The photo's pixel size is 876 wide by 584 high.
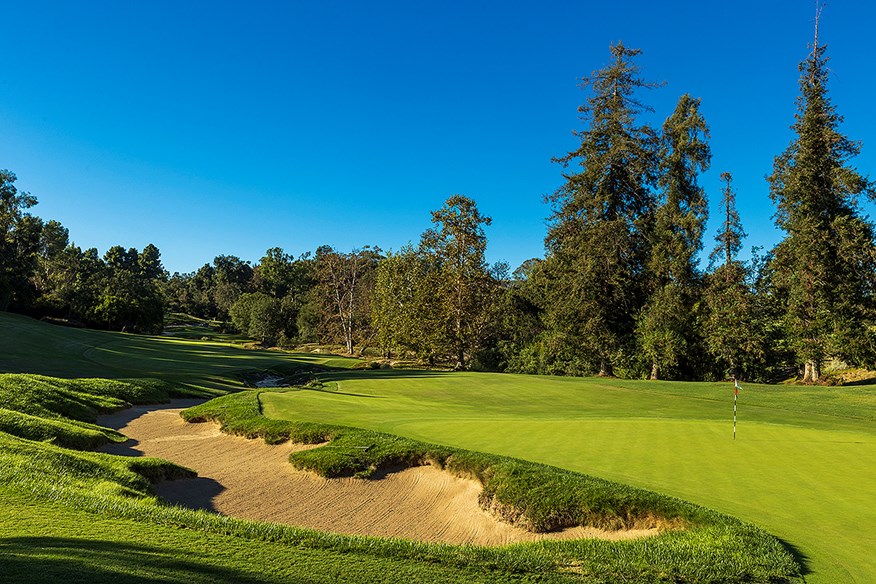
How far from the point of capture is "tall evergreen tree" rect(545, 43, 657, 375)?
1467 inches

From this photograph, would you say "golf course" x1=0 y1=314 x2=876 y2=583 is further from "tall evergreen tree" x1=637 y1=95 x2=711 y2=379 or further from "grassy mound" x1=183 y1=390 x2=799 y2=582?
"tall evergreen tree" x1=637 y1=95 x2=711 y2=379

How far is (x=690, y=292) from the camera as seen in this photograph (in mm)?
34375

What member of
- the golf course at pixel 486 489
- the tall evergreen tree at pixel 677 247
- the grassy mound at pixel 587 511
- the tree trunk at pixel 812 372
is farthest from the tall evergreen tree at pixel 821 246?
the grassy mound at pixel 587 511

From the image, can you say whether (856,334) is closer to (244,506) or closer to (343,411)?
(343,411)

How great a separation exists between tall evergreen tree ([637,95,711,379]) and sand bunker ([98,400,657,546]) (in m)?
29.1

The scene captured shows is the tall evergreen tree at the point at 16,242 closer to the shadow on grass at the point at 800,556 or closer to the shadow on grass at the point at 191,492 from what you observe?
the shadow on grass at the point at 191,492

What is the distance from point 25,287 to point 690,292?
248ft

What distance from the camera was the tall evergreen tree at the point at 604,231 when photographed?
122 feet

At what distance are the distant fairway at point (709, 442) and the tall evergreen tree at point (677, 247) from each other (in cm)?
1287

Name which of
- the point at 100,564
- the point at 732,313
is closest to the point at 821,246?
the point at 732,313

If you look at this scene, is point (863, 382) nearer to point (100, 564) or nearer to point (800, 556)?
point (800, 556)

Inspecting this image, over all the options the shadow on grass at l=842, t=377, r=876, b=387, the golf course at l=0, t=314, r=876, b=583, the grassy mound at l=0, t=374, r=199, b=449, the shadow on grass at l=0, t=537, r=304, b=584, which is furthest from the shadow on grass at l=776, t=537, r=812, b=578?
the shadow on grass at l=842, t=377, r=876, b=387

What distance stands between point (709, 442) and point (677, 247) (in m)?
28.6

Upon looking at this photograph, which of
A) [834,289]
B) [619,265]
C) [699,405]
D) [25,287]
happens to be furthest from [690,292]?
[25,287]
